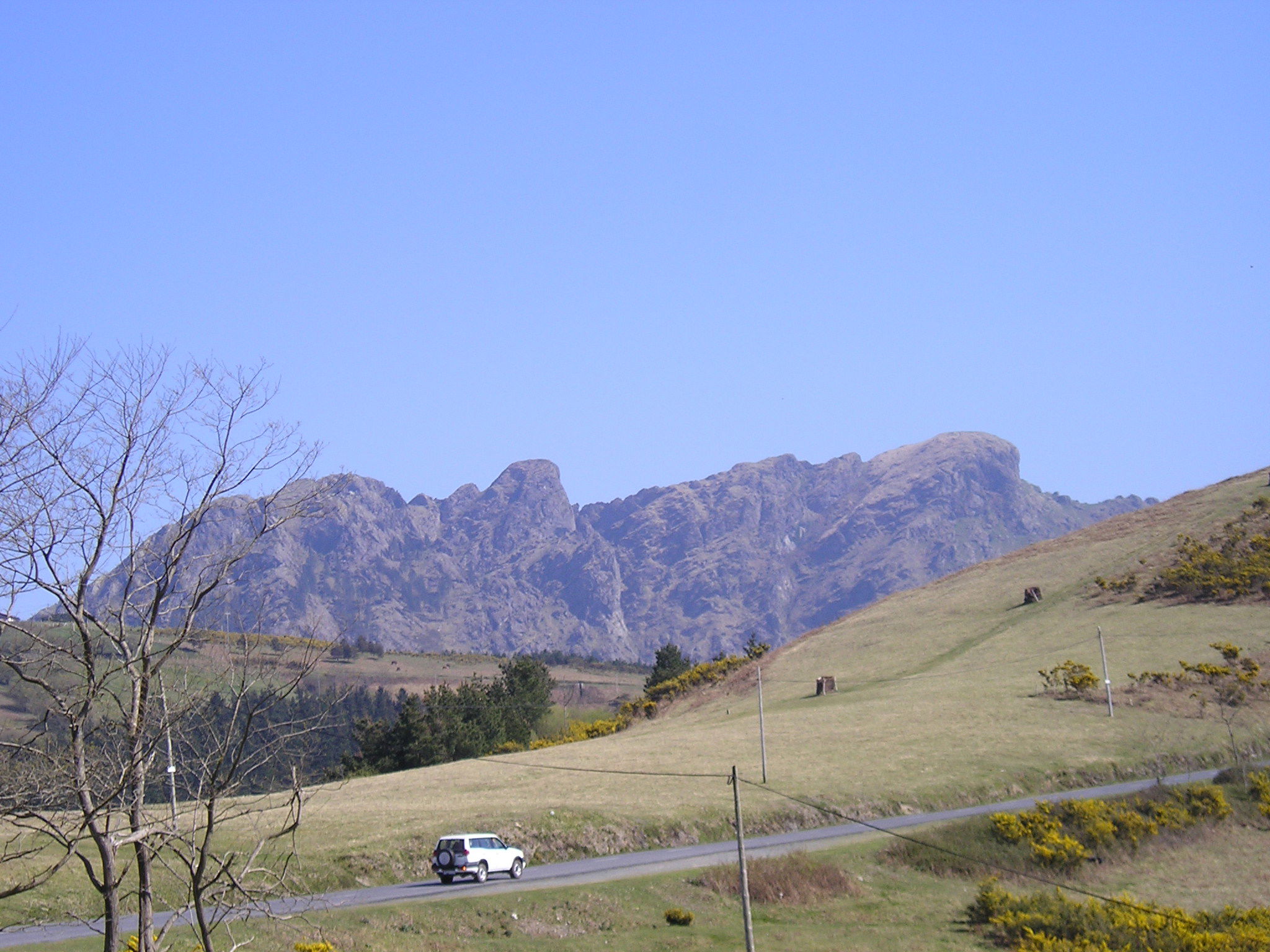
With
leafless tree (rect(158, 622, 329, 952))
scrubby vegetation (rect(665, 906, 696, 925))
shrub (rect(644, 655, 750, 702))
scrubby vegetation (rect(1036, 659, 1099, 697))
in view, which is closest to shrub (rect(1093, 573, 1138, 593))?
scrubby vegetation (rect(1036, 659, 1099, 697))

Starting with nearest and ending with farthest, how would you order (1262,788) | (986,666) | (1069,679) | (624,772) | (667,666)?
1. (1262,788)
2. (624,772)
3. (1069,679)
4. (986,666)
5. (667,666)

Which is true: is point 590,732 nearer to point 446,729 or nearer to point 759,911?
point 446,729

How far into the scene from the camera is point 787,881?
135ft

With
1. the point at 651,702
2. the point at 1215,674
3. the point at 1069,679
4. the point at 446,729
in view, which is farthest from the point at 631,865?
the point at 651,702

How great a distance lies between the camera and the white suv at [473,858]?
40875 millimetres

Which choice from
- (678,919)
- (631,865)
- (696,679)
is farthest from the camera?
(696,679)

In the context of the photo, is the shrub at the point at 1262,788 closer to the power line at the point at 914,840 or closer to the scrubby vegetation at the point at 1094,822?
the scrubby vegetation at the point at 1094,822

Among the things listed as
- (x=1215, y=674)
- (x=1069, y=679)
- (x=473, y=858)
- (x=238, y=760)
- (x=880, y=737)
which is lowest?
(x=473, y=858)

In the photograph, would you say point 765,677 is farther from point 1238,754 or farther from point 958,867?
point 958,867

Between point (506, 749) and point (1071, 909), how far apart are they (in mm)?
74310

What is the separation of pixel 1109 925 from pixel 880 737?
35.0 m

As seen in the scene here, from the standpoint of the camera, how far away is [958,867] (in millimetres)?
44625

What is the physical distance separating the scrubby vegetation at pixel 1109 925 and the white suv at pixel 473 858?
1713cm

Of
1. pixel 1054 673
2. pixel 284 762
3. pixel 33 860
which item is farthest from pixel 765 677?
pixel 284 762
